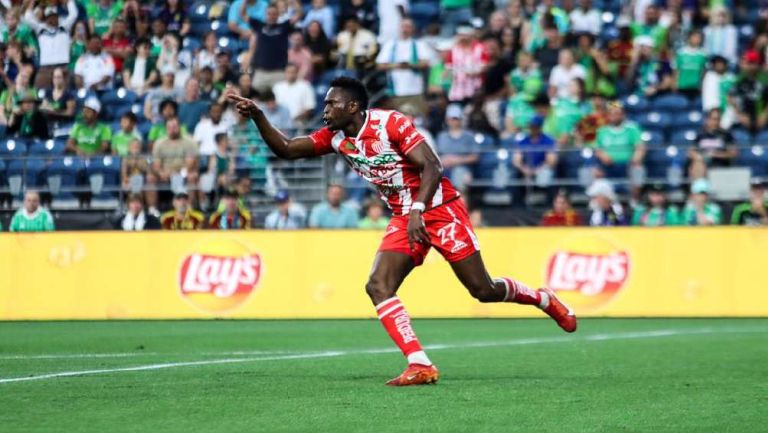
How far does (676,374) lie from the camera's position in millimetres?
9953

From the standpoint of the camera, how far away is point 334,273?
18.1 meters

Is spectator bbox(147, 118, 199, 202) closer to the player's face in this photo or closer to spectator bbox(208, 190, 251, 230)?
spectator bbox(208, 190, 251, 230)

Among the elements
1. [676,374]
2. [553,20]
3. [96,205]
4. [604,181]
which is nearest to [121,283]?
[96,205]

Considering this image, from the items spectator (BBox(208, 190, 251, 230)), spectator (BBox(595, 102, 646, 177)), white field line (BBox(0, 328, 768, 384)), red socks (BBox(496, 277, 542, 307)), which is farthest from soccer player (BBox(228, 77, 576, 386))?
spectator (BBox(595, 102, 646, 177))

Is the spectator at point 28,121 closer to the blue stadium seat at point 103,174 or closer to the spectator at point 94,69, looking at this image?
the spectator at point 94,69

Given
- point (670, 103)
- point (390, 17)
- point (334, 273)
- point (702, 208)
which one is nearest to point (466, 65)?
point (390, 17)

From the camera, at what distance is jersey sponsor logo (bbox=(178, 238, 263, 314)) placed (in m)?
18.1

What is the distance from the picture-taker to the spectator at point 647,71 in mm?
21719

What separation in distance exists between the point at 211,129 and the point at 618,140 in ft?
20.5

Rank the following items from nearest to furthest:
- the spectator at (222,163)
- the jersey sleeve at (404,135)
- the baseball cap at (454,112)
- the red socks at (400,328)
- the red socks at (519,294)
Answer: the red socks at (400,328) → the jersey sleeve at (404,135) → the red socks at (519,294) → the spectator at (222,163) → the baseball cap at (454,112)

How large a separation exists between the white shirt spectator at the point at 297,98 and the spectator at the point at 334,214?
312 cm

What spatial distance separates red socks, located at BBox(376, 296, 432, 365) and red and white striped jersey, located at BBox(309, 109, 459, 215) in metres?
0.81

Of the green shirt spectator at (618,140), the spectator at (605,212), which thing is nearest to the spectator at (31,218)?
the spectator at (605,212)

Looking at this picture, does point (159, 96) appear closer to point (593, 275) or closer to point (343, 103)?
point (593, 275)
